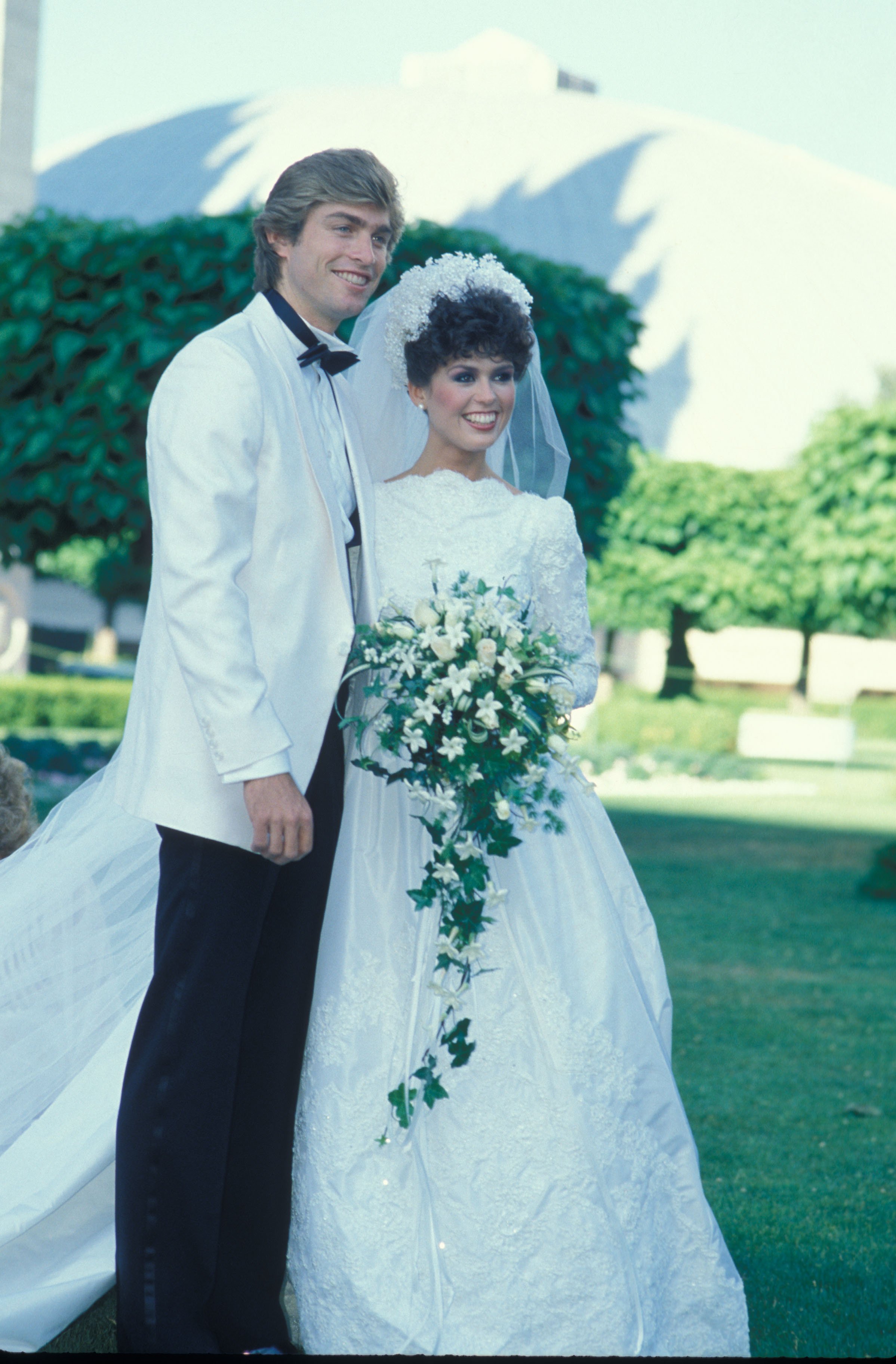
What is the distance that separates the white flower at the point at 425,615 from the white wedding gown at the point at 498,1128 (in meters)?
0.21

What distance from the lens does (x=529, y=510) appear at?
2967 mm

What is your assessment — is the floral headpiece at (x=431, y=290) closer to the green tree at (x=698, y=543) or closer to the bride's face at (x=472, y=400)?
the bride's face at (x=472, y=400)

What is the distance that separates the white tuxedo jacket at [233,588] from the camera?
2.29 metres

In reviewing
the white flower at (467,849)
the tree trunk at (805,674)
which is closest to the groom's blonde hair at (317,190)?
the white flower at (467,849)

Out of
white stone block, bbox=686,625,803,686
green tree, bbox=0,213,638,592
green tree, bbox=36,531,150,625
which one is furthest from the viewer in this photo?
white stone block, bbox=686,625,803,686

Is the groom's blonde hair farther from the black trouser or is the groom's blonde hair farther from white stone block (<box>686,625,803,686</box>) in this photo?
white stone block (<box>686,625,803,686</box>)

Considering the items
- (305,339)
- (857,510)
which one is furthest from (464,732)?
(857,510)

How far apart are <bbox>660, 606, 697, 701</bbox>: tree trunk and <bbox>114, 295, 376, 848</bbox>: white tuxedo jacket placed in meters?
24.4

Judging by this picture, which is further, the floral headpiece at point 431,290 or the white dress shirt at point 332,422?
the floral headpiece at point 431,290

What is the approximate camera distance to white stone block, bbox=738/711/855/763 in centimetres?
2402

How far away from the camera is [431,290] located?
10.00 ft

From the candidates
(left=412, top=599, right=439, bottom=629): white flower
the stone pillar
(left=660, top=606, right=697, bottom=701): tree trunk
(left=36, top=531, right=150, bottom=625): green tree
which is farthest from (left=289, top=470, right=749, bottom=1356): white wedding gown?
(left=36, top=531, right=150, bottom=625): green tree

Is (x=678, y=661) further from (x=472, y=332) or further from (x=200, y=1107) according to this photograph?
(x=200, y=1107)

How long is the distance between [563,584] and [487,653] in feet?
2.16
